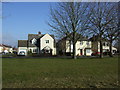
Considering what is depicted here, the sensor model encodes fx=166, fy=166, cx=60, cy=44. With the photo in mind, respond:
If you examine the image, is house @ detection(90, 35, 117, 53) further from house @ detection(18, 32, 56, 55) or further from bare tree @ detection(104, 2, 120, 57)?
house @ detection(18, 32, 56, 55)

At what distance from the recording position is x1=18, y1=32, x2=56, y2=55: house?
6347 cm

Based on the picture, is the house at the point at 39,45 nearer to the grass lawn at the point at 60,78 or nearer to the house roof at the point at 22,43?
the house roof at the point at 22,43

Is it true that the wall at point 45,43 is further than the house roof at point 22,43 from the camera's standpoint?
No

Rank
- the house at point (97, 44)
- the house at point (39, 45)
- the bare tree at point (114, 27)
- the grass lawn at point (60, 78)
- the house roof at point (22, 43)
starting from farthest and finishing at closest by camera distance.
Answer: the house roof at point (22, 43) < the house at point (39, 45) < the house at point (97, 44) < the bare tree at point (114, 27) < the grass lawn at point (60, 78)

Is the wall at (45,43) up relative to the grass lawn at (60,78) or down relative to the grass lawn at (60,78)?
up

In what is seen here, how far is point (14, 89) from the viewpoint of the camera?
6.66m

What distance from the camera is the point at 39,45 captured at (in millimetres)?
65688

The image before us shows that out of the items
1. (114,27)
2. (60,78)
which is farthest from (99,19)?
(60,78)

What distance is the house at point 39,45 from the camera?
63469 mm

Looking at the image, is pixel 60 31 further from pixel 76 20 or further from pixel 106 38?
pixel 106 38

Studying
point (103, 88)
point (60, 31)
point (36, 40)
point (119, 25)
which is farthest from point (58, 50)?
point (103, 88)


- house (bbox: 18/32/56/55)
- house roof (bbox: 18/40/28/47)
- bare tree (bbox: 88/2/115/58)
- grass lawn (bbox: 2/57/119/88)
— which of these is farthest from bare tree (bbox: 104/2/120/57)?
house roof (bbox: 18/40/28/47)

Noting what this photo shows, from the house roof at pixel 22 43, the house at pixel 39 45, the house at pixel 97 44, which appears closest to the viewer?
the house at pixel 97 44

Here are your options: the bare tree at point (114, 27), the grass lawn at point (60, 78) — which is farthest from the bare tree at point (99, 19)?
the grass lawn at point (60, 78)
